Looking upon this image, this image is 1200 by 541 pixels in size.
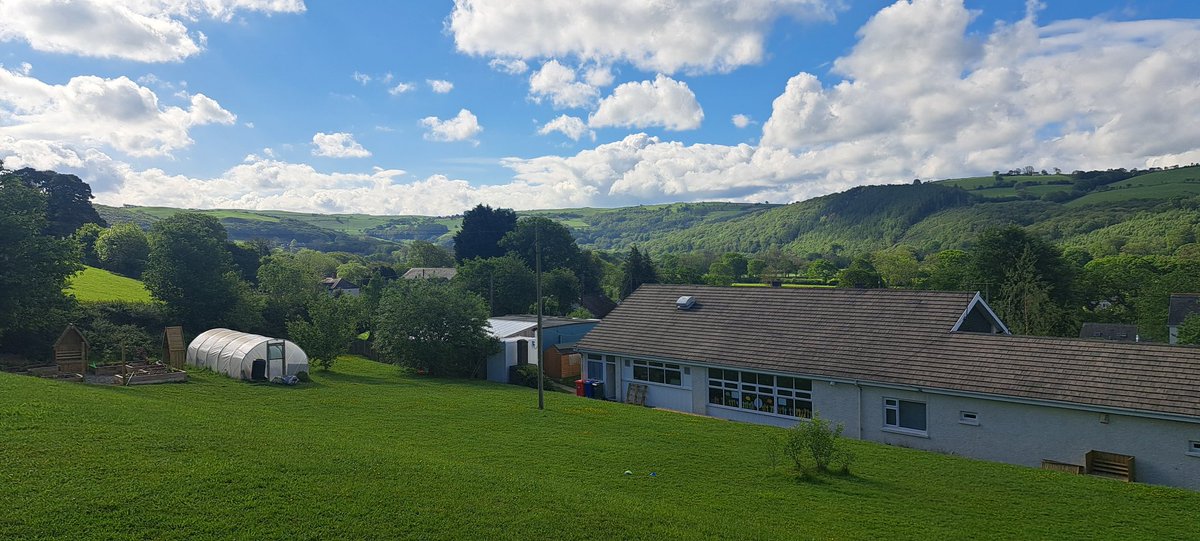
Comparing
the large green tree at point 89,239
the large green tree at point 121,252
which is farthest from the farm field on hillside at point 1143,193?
the large green tree at point 89,239

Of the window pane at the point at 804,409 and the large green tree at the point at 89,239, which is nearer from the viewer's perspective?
the window pane at the point at 804,409

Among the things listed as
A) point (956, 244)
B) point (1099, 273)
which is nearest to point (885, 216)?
point (956, 244)

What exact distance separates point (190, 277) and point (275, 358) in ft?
58.6

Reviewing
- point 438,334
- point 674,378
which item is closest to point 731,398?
point 674,378

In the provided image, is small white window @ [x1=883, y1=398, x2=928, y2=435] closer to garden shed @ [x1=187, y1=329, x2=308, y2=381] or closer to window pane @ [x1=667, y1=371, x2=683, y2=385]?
→ window pane @ [x1=667, y1=371, x2=683, y2=385]

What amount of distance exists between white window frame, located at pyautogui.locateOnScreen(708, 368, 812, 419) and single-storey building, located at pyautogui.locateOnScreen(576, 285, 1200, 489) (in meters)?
0.05

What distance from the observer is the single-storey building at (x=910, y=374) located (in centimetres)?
1752

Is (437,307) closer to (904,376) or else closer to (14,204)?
(14,204)

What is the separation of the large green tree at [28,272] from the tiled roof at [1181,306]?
70871 millimetres

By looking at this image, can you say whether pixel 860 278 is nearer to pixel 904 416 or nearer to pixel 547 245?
pixel 547 245

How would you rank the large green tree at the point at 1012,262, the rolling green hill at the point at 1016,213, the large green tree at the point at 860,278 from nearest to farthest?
1. the large green tree at the point at 1012,262
2. the large green tree at the point at 860,278
3. the rolling green hill at the point at 1016,213

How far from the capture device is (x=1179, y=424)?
54.8 feet

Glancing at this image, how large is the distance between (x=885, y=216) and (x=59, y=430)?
188648 mm

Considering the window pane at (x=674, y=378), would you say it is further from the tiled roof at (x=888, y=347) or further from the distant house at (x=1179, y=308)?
the distant house at (x=1179, y=308)
